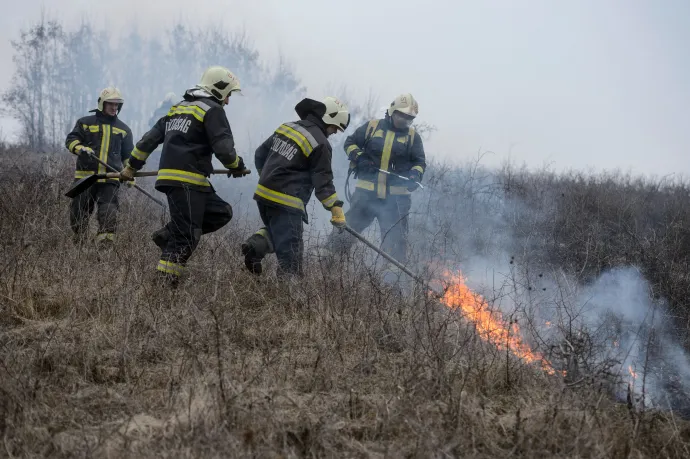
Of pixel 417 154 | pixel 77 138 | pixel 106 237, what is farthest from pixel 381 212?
pixel 77 138

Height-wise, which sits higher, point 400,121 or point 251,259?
point 400,121

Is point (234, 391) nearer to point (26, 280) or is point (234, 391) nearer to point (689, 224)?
point (26, 280)

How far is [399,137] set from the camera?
699cm

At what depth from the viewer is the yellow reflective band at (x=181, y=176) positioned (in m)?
4.95

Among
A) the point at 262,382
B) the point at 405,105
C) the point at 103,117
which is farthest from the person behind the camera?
the point at 103,117

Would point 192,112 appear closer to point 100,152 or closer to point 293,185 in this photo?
point 293,185

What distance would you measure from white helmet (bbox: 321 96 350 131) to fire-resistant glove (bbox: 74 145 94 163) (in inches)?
119

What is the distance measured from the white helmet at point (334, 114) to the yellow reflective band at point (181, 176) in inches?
51.3

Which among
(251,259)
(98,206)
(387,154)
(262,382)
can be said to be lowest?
(262,382)

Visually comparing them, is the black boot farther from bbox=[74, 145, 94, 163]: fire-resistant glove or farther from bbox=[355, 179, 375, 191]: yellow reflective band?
bbox=[355, 179, 375, 191]: yellow reflective band

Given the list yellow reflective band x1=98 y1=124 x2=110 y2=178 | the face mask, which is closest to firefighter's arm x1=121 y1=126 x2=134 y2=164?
yellow reflective band x1=98 y1=124 x2=110 y2=178

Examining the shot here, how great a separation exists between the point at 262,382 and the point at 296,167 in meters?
2.59

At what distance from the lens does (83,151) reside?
6.93 meters

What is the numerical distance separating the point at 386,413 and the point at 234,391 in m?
0.74
